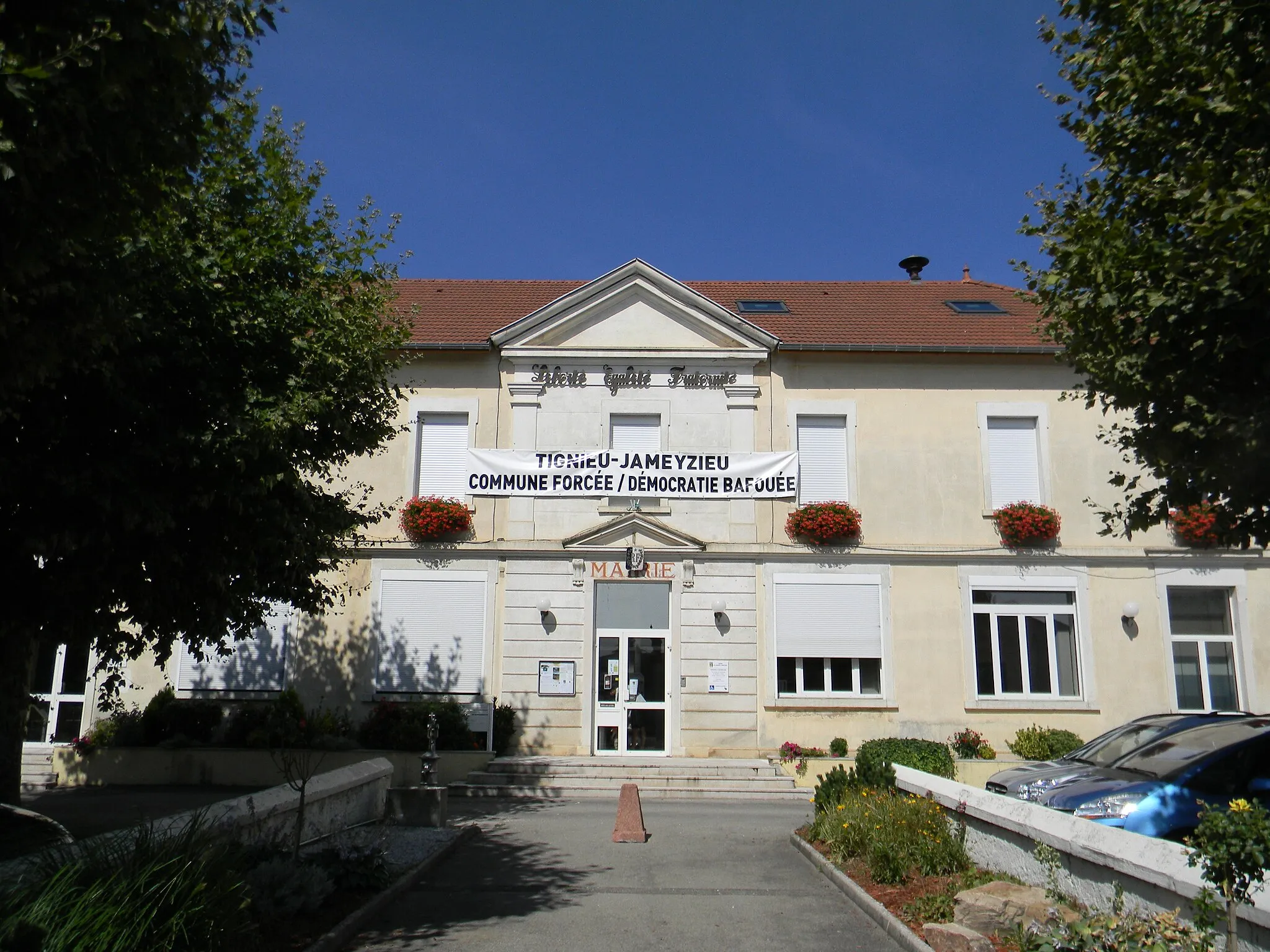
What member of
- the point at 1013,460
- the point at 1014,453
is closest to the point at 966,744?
the point at 1013,460

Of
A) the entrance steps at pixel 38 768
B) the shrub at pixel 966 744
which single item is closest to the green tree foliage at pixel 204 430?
the entrance steps at pixel 38 768

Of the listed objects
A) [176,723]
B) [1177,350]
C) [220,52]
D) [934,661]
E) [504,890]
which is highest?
[220,52]

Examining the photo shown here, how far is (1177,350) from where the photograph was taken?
23.0ft

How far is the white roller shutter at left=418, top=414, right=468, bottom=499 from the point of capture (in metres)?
18.1

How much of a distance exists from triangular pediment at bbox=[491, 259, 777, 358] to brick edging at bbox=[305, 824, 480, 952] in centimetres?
1019

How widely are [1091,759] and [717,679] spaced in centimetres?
728

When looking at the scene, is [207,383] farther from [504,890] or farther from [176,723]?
[176,723]

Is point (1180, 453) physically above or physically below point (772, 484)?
below

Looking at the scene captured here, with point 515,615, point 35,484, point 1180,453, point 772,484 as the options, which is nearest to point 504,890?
point 35,484

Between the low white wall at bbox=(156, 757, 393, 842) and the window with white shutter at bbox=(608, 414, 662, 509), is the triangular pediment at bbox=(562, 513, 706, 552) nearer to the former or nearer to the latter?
the window with white shutter at bbox=(608, 414, 662, 509)

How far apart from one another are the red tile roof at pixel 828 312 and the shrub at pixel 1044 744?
653 cm

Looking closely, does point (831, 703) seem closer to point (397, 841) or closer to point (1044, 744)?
point (1044, 744)

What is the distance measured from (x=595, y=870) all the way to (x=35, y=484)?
5888 millimetres

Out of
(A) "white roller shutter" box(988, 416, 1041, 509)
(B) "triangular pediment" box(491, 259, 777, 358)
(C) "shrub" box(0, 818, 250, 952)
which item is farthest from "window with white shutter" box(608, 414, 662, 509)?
(C) "shrub" box(0, 818, 250, 952)
